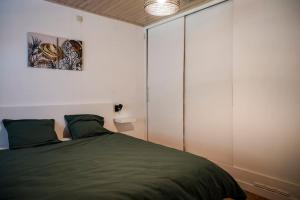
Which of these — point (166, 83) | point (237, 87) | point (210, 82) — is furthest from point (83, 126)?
point (237, 87)

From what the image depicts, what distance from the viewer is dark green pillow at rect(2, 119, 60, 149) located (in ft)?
7.33

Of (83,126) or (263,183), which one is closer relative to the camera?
(263,183)

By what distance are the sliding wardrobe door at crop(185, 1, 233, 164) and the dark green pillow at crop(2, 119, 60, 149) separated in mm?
1934

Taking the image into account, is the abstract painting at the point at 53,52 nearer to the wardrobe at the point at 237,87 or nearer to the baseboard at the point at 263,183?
the wardrobe at the point at 237,87

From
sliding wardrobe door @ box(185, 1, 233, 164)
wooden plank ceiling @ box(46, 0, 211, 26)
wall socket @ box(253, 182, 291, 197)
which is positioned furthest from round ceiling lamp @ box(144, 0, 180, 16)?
wall socket @ box(253, 182, 291, 197)

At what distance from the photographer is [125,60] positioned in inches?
145

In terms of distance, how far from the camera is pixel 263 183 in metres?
2.35

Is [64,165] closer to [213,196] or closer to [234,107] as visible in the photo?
[213,196]

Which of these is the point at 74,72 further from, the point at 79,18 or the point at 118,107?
the point at 118,107

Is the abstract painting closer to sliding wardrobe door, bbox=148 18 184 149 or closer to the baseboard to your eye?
sliding wardrobe door, bbox=148 18 184 149

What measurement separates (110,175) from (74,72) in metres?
2.02

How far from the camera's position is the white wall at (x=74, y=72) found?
2570 millimetres

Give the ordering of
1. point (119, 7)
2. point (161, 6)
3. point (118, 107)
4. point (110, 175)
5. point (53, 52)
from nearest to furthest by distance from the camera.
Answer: point (110, 175) < point (161, 6) < point (53, 52) < point (119, 7) < point (118, 107)

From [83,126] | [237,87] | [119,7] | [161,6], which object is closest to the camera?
[161,6]
